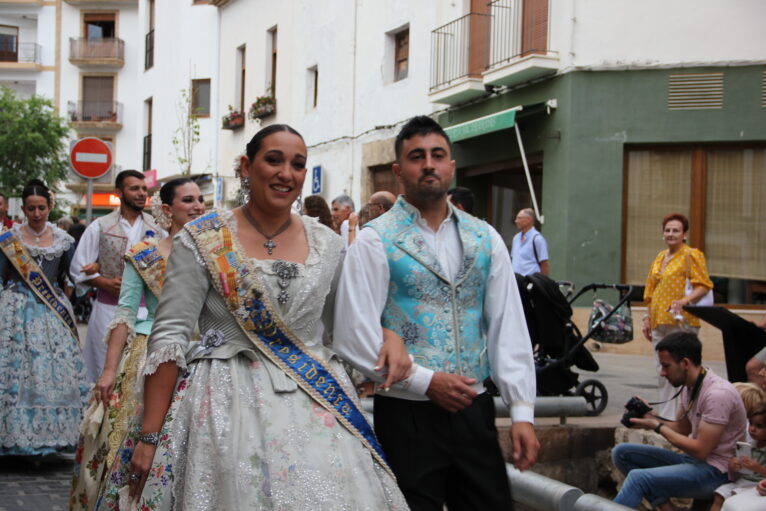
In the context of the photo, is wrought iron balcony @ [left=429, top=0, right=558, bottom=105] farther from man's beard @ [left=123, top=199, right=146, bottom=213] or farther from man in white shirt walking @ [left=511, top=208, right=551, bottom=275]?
man's beard @ [left=123, top=199, right=146, bottom=213]

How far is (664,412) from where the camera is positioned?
8.40 metres

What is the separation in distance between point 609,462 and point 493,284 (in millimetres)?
4483

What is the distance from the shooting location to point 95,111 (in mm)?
49031

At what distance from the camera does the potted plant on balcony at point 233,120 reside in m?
28.0

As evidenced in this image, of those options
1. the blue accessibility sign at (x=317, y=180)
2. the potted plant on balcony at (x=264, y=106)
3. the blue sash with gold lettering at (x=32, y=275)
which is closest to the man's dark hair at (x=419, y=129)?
the blue sash with gold lettering at (x=32, y=275)

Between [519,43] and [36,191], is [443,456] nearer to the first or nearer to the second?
[36,191]

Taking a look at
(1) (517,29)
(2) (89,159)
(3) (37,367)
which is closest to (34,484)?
(3) (37,367)

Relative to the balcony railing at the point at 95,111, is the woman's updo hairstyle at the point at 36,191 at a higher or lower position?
lower

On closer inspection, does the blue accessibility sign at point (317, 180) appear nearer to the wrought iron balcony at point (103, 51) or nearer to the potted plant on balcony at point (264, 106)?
the potted plant on balcony at point (264, 106)

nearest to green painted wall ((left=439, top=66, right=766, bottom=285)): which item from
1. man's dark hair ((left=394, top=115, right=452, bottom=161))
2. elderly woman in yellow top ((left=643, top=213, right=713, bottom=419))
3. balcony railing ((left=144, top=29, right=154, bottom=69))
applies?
elderly woman in yellow top ((left=643, top=213, right=713, bottom=419))

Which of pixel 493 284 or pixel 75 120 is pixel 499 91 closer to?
pixel 493 284

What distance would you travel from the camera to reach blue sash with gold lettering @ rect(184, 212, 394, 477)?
11.1ft

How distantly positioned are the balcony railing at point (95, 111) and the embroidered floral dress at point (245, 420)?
46793 millimetres

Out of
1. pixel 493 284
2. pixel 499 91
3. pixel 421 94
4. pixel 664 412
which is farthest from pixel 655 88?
pixel 493 284
